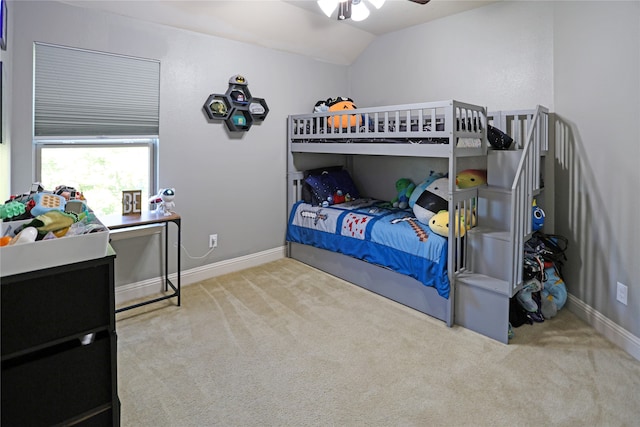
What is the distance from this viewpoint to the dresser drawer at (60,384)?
1101mm

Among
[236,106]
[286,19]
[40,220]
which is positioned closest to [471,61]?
[286,19]

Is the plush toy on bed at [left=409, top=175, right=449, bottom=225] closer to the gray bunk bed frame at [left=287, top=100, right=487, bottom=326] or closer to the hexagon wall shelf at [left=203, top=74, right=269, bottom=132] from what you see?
the gray bunk bed frame at [left=287, top=100, right=487, bottom=326]

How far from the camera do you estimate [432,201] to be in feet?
10.2

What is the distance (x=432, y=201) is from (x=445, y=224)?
385mm

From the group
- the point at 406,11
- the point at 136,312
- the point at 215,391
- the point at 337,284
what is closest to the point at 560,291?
the point at 337,284

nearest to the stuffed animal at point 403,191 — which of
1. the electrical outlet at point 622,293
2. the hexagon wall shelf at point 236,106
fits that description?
the hexagon wall shelf at point 236,106

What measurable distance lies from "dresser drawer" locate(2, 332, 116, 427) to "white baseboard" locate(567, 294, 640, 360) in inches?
108

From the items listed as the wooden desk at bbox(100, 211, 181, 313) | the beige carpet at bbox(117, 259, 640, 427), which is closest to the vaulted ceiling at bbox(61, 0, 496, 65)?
the wooden desk at bbox(100, 211, 181, 313)

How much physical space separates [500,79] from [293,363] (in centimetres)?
292

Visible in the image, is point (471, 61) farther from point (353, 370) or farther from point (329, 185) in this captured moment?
point (353, 370)

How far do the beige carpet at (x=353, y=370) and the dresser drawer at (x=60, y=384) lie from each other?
25.2 inches

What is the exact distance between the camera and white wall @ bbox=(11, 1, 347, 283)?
101 inches

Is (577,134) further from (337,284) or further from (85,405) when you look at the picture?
(85,405)

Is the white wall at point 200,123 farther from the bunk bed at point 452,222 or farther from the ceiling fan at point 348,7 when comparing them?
the ceiling fan at point 348,7
